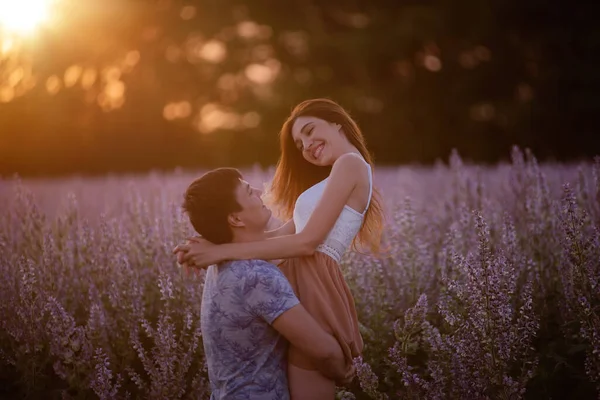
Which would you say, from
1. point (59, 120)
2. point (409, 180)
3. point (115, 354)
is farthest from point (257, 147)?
point (115, 354)

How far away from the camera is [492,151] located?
67.5 ft

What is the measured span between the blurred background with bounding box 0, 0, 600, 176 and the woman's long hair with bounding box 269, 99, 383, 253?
15225mm

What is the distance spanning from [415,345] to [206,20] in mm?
19924

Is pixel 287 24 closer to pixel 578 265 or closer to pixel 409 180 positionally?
pixel 409 180

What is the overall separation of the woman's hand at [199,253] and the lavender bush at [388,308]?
0.41 m

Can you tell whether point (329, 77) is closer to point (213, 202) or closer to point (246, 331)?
point (213, 202)

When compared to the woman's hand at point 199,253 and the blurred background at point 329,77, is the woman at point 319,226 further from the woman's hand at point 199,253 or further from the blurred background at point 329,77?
the blurred background at point 329,77

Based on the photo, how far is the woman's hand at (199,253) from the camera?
2404mm

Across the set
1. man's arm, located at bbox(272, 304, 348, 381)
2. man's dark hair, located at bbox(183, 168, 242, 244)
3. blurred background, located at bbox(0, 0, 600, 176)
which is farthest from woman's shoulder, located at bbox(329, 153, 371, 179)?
blurred background, located at bbox(0, 0, 600, 176)

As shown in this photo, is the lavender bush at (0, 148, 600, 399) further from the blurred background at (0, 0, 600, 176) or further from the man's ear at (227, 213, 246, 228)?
the blurred background at (0, 0, 600, 176)

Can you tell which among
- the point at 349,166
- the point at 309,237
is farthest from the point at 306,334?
the point at 349,166

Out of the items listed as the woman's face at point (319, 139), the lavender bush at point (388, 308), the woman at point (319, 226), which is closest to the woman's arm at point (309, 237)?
the woman at point (319, 226)

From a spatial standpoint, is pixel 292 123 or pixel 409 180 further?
pixel 409 180

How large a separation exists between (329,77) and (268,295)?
20.3 meters
